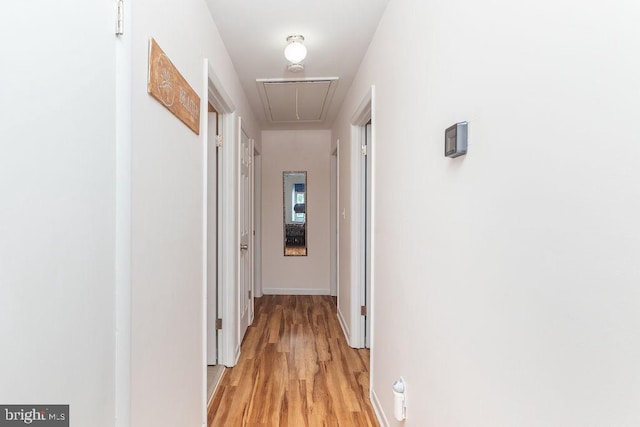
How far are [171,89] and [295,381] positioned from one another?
202 cm

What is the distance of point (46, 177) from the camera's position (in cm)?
67

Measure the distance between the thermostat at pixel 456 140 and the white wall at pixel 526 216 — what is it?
0.03m

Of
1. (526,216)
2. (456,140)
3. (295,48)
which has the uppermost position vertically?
(295,48)

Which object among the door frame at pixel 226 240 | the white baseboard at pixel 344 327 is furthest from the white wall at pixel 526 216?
the white baseboard at pixel 344 327

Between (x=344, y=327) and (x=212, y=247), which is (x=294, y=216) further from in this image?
(x=212, y=247)

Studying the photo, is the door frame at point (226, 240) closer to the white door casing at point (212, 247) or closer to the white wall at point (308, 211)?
the white door casing at point (212, 247)

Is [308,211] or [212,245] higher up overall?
[308,211]

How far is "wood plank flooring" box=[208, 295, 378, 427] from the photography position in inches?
73.3

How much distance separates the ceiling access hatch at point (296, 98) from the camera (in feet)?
8.86

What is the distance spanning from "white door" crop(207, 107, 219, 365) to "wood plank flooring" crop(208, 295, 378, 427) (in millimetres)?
258

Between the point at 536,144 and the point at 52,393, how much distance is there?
1.18 m

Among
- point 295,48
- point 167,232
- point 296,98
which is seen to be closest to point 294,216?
point 296,98

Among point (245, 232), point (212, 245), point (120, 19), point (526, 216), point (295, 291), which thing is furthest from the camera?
point (295, 291)

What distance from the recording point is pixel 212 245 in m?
2.39
